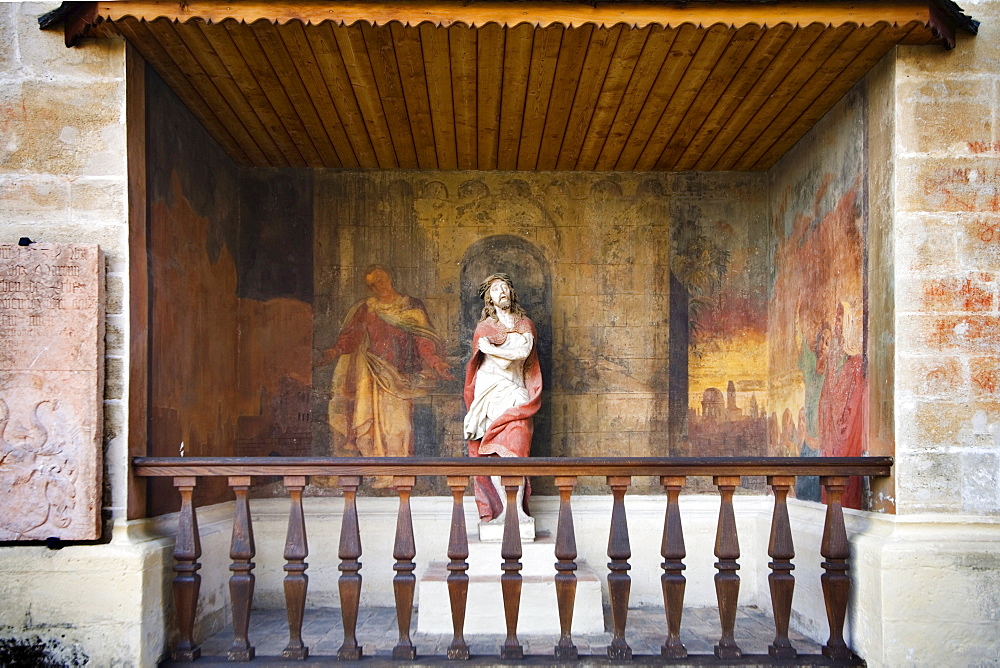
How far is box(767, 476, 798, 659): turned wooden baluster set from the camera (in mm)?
4141

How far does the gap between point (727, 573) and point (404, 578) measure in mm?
1668

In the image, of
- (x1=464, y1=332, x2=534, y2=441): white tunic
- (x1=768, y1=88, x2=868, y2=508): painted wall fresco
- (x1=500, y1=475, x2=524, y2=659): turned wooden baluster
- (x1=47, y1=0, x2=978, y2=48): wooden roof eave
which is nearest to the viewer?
(x1=47, y1=0, x2=978, y2=48): wooden roof eave

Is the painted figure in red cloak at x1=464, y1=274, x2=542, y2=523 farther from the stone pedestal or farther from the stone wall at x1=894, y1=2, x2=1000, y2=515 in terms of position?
the stone wall at x1=894, y1=2, x2=1000, y2=515

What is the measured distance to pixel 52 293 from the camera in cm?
409

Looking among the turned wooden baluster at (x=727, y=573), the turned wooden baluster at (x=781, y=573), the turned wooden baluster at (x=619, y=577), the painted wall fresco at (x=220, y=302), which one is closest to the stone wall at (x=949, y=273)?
the turned wooden baluster at (x=781, y=573)

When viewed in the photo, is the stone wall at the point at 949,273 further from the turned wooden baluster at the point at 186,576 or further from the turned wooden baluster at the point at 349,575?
the turned wooden baluster at the point at 186,576

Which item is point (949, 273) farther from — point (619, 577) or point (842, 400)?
point (619, 577)

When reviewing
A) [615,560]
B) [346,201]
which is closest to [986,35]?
[615,560]

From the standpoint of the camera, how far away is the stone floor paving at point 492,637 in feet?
15.3

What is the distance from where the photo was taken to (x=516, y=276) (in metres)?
6.44

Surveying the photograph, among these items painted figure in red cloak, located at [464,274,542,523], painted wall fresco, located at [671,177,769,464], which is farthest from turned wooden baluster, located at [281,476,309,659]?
painted wall fresco, located at [671,177,769,464]

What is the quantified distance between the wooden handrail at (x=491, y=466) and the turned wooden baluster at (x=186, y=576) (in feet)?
0.51

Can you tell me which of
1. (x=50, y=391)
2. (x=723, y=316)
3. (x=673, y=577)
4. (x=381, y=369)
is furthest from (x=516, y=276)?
(x=50, y=391)

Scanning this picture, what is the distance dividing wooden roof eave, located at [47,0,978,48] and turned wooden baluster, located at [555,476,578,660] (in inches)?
92.4
